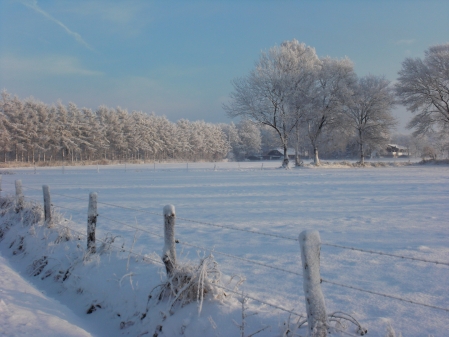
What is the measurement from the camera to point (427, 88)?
33125mm

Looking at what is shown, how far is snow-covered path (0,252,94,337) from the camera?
3496 millimetres

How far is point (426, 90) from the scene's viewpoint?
33.4 metres

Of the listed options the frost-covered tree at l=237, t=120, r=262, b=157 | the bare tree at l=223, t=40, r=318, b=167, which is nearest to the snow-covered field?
the bare tree at l=223, t=40, r=318, b=167

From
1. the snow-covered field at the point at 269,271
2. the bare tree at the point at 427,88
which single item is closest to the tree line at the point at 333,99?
the bare tree at the point at 427,88

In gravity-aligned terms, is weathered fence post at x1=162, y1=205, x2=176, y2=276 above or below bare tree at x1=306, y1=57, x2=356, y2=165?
below

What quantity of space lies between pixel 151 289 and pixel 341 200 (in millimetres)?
9230

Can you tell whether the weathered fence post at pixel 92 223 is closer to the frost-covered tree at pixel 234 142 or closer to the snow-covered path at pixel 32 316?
the snow-covered path at pixel 32 316

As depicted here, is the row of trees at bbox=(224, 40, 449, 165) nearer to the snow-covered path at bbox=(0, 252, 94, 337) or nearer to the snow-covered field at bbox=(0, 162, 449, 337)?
the snow-covered field at bbox=(0, 162, 449, 337)

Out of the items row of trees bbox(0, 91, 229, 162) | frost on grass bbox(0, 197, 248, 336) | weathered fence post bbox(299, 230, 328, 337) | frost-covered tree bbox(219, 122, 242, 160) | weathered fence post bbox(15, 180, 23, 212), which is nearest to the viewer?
weathered fence post bbox(299, 230, 328, 337)

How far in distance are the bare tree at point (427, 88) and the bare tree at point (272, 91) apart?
1241 centimetres

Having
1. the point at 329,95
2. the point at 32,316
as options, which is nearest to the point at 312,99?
the point at 329,95

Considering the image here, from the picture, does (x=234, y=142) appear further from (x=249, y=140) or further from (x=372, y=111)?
(x=372, y=111)

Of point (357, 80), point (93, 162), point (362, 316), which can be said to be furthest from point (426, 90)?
point (93, 162)

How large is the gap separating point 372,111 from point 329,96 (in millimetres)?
6486
